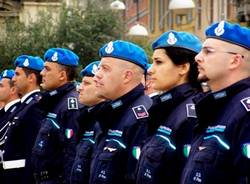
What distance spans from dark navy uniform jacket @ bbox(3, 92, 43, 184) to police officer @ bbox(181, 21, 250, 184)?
13.6 feet

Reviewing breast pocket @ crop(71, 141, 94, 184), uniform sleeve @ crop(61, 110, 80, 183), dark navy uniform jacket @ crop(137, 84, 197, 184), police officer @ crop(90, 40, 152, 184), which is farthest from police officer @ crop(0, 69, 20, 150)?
dark navy uniform jacket @ crop(137, 84, 197, 184)

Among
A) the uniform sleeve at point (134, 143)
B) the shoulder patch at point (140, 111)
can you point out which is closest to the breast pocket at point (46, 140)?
the shoulder patch at point (140, 111)

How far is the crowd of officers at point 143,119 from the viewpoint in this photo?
510 centimetres

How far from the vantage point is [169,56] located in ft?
19.7

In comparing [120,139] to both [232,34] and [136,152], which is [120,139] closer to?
[136,152]

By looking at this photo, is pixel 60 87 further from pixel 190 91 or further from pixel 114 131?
pixel 190 91

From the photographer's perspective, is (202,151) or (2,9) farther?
(2,9)

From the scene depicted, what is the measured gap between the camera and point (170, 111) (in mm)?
5934

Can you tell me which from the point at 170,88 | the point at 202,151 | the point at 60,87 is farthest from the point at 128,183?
the point at 60,87

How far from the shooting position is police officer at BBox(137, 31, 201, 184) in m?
5.75

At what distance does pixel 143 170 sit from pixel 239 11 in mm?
16169

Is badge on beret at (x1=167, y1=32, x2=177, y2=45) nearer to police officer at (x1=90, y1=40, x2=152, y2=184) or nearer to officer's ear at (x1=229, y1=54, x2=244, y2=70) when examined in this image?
police officer at (x1=90, y1=40, x2=152, y2=184)

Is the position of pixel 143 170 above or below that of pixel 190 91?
below

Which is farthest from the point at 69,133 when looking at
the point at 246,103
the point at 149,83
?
the point at 246,103
